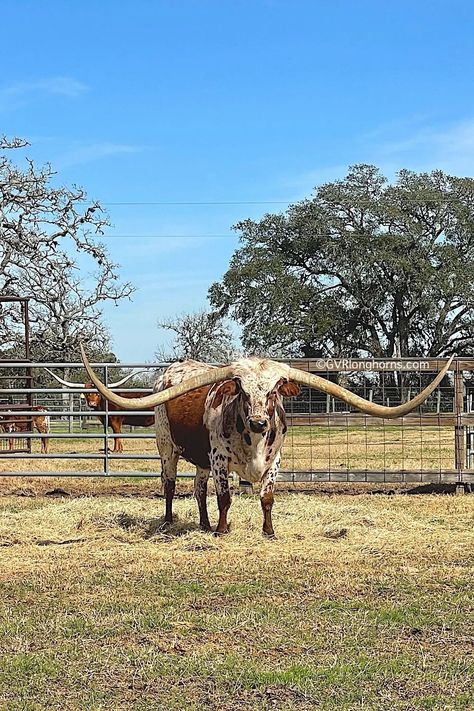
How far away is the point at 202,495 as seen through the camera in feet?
27.7

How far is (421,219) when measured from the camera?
40.1 metres

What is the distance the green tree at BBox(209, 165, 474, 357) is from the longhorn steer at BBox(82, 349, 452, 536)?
30.2 meters

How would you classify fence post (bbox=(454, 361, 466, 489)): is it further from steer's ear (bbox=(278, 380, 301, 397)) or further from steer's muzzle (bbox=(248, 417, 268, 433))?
steer's muzzle (bbox=(248, 417, 268, 433))

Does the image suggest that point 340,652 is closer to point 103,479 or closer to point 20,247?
point 103,479

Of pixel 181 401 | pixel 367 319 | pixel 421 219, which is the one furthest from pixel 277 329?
pixel 181 401

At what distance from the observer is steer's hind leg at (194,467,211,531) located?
8336 mm

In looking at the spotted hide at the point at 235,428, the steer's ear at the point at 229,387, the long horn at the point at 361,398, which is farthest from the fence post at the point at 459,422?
the steer's ear at the point at 229,387

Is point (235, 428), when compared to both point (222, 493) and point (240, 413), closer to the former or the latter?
point (240, 413)

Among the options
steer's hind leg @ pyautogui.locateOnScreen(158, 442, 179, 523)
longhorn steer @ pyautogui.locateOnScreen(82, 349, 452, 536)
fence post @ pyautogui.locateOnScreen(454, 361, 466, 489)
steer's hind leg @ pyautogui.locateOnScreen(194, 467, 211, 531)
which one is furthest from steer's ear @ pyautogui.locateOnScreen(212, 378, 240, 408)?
fence post @ pyautogui.locateOnScreen(454, 361, 466, 489)

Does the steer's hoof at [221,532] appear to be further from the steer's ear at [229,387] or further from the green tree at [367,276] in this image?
the green tree at [367,276]

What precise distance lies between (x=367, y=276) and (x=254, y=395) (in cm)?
3283

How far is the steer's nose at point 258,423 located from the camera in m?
7.18

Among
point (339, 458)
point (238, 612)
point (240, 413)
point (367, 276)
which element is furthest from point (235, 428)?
point (367, 276)

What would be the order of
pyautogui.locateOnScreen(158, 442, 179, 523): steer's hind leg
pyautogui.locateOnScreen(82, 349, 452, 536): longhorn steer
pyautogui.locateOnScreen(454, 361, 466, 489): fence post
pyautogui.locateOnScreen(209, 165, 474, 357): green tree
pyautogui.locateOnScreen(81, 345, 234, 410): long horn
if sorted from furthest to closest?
pyautogui.locateOnScreen(209, 165, 474, 357): green tree → pyautogui.locateOnScreen(454, 361, 466, 489): fence post → pyautogui.locateOnScreen(158, 442, 179, 523): steer's hind leg → pyautogui.locateOnScreen(81, 345, 234, 410): long horn → pyautogui.locateOnScreen(82, 349, 452, 536): longhorn steer
